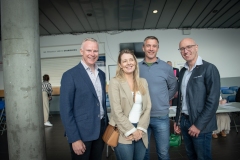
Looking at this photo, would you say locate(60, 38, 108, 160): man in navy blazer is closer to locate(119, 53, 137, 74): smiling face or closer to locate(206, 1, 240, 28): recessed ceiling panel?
locate(119, 53, 137, 74): smiling face

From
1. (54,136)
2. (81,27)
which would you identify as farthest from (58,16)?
(54,136)

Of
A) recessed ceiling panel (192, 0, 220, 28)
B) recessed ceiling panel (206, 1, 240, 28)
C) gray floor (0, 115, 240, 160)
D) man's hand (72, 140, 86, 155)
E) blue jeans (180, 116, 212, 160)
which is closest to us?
man's hand (72, 140, 86, 155)

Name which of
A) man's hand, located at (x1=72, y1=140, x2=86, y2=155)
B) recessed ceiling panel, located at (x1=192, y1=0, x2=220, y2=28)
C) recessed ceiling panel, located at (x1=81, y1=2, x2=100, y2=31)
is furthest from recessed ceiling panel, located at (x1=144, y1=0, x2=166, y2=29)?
man's hand, located at (x1=72, y1=140, x2=86, y2=155)

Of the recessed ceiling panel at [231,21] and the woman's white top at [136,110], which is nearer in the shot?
the woman's white top at [136,110]

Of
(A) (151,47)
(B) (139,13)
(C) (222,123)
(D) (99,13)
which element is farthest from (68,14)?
(C) (222,123)

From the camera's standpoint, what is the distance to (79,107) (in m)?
1.53

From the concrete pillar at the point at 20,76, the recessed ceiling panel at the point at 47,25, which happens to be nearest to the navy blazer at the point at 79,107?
the concrete pillar at the point at 20,76

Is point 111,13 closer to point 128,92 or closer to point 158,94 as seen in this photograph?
point 158,94

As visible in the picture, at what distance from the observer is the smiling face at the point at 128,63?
1.63 m

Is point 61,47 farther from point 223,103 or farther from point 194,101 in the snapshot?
point 194,101

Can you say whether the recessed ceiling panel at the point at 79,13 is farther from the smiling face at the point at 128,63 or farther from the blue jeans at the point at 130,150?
the blue jeans at the point at 130,150

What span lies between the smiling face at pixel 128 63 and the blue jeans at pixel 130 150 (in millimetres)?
531

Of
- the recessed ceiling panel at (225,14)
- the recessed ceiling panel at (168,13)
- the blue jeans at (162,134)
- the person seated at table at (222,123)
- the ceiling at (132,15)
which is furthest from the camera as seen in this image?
the recessed ceiling panel at (225,14)

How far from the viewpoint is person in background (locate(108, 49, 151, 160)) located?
1536mm
